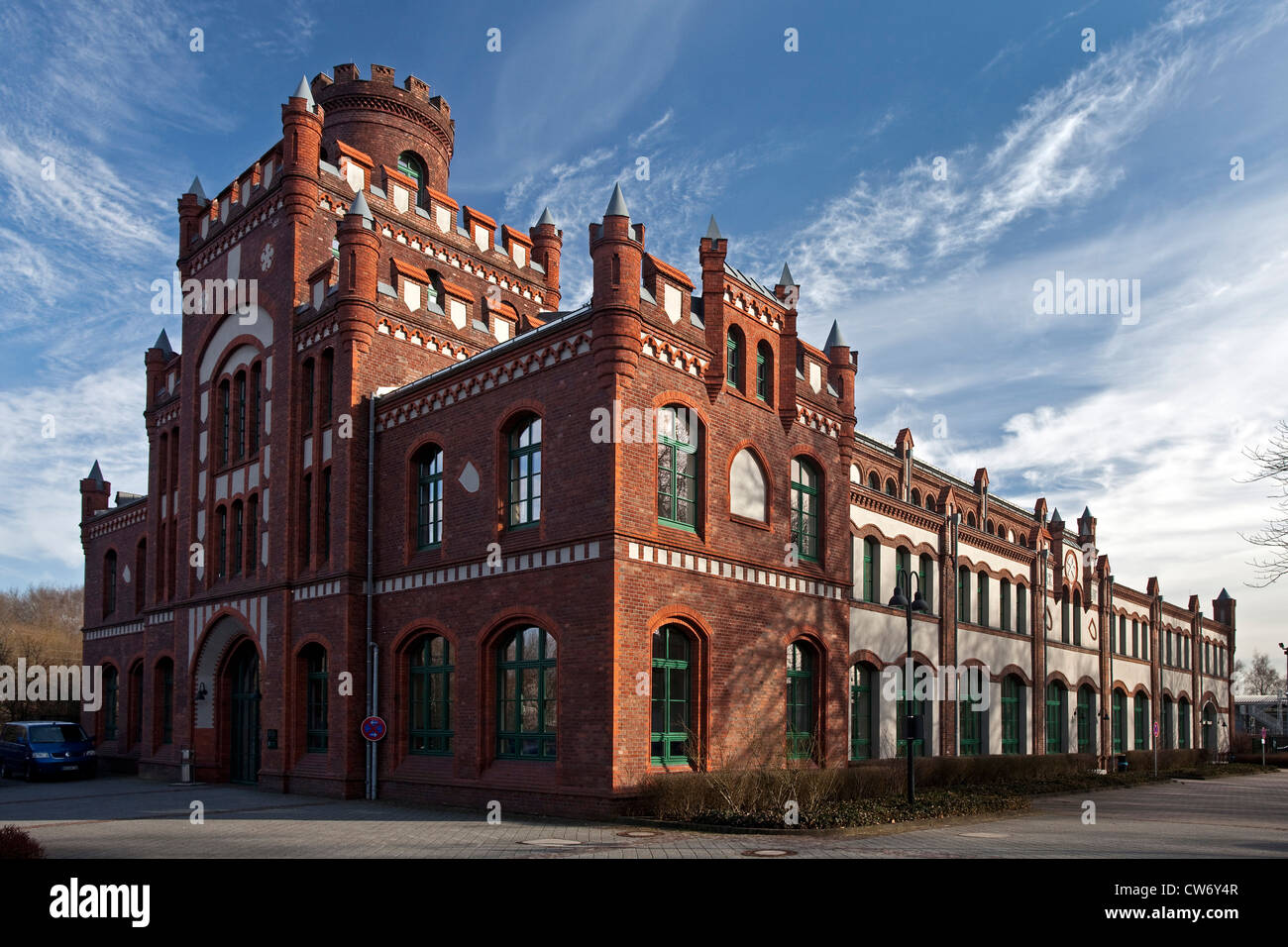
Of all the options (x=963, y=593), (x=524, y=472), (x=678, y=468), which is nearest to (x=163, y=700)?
(x=524, y=472)

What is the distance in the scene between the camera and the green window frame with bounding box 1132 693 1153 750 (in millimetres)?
48344

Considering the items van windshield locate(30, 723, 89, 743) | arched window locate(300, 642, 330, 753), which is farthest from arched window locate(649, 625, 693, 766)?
van windshield locate(30, 723, 89, 743)

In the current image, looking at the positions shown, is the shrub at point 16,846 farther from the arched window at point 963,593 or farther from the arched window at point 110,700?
the arched window at point 963,593

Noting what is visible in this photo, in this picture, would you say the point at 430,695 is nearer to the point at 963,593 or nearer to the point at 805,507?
the point at 805,507

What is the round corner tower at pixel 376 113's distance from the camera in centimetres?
3093

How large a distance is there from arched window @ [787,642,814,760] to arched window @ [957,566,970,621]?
12.0 m

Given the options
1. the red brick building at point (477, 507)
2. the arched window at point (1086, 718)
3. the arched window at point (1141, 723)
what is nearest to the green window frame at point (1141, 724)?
the arched window at point (1141, 723)

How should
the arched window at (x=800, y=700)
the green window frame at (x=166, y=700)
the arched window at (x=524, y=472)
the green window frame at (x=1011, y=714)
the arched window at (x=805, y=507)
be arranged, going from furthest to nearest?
the green window frame at (x=1011, y=714)
the green window frame at (x=166, y=700)
the arched window at (x=805, y=507)
the arched window at (x=800, y=700)
the arched window at (x=524, y=472)

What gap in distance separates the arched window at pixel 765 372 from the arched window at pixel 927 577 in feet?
36.5

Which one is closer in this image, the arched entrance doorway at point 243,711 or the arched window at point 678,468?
the arched window at point 678,468

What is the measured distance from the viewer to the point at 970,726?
33.4 metres

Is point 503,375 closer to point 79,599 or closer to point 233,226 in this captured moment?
point 233,226

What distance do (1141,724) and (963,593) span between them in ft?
69.1
